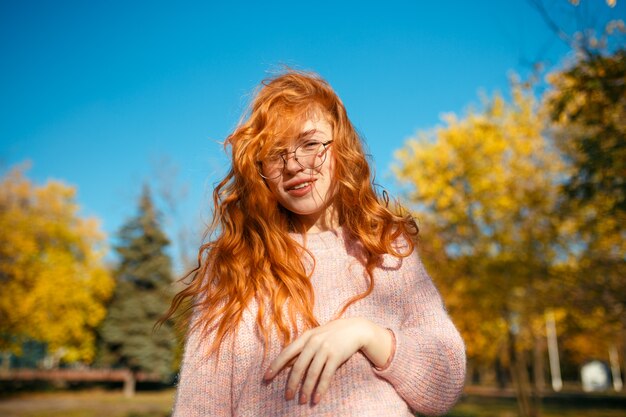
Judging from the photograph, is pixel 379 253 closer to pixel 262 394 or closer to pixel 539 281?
pixel 262 394

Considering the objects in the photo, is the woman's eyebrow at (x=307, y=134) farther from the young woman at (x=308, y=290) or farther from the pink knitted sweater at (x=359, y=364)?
the pink knitted sweater at (x=359, y=364)

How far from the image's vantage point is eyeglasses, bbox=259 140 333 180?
1.73 metres

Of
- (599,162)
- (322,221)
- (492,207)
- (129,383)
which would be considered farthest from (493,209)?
(129,383)

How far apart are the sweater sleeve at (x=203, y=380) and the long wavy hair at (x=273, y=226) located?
5cm

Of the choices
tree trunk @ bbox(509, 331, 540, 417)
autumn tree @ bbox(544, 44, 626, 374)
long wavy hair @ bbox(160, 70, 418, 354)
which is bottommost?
tree trunk @ bbox(509, 331, 540, 417)

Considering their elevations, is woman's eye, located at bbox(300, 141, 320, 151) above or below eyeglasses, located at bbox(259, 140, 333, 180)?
above

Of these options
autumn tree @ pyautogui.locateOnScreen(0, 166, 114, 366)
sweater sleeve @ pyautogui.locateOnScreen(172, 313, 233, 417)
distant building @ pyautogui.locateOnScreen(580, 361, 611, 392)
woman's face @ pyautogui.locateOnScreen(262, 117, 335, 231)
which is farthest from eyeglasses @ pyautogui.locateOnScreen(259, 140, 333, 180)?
distant building @ pyautogui.locateOnScreen(580, 361, 611, 392)

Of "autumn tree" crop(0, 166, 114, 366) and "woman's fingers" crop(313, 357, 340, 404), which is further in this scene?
"autumn tree" crop(0, 166, 114, 366)

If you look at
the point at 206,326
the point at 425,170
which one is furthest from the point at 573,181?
the point at 425,170

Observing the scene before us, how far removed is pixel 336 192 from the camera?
1.83 m

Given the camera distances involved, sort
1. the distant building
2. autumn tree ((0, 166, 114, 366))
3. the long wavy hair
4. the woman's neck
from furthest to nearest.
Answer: the distant building
autumn tree ((0, 166, 114, 366))
the woman's neck
the long wavy hair

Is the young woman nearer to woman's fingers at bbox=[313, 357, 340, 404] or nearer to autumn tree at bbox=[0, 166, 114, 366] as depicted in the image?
woman's fingers at bbox=[313, 357, 340, 404]

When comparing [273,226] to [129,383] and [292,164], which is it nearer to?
[292,164]

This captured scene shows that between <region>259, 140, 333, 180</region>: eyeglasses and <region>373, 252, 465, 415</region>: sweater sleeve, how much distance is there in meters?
0.60
